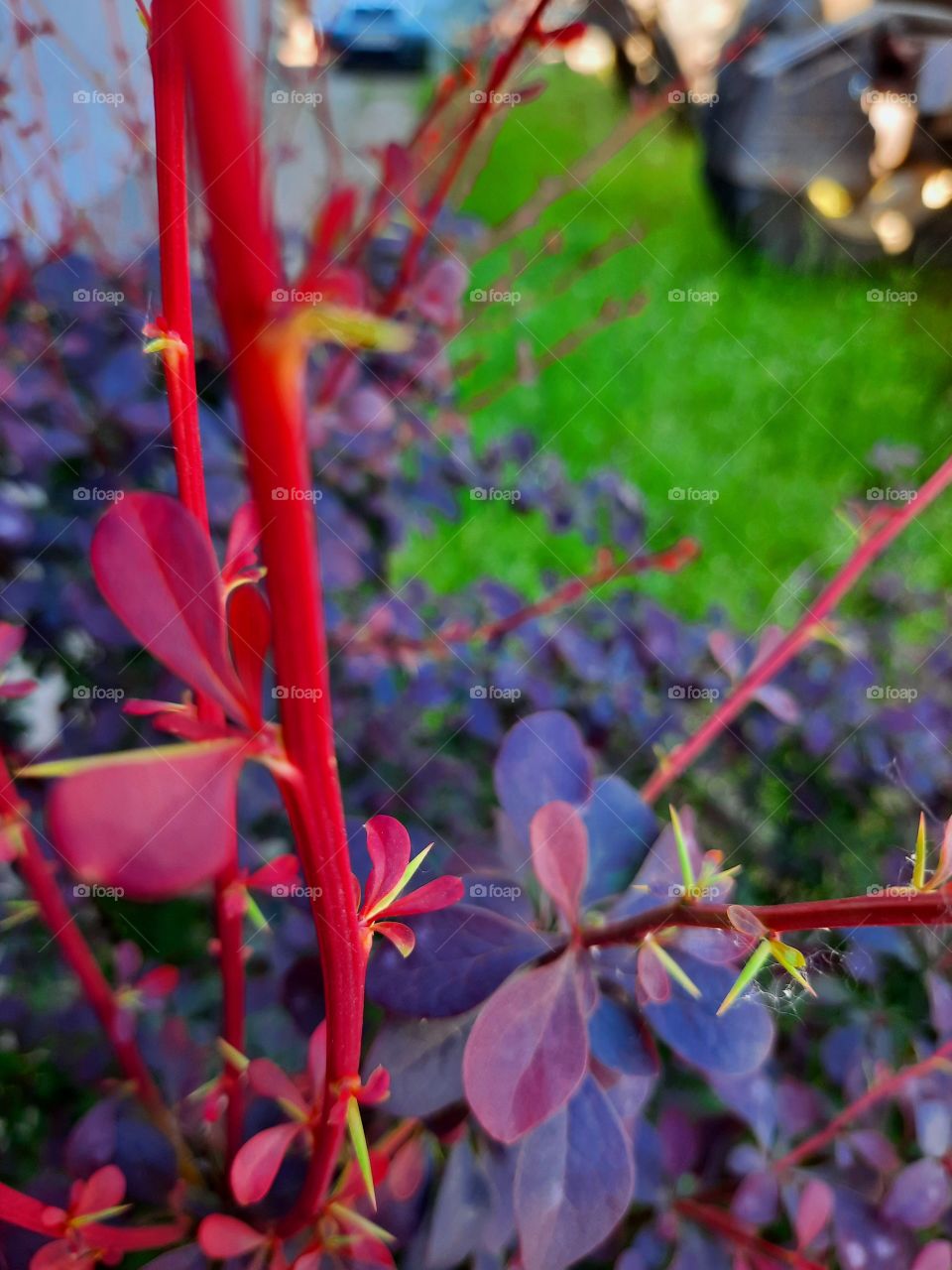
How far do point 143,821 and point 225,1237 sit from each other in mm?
251

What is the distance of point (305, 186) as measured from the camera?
1449 millimetres

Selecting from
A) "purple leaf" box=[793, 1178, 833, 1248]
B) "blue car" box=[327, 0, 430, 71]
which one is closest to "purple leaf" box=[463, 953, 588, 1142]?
"purple leaf" box=[793, 1178, 833, 1248]

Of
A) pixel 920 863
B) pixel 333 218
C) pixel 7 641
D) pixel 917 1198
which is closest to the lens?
pixel 920 863

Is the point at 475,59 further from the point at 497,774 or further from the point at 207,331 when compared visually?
the point at 497,774

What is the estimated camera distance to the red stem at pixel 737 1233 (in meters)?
0.43

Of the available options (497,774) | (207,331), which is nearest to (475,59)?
(207,331)

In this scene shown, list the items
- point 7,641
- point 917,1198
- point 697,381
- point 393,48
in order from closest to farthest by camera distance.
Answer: point 7,641 → point 917,1198 → point 393,48 → point 697,381

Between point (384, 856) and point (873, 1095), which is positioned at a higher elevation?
point (384, 856)

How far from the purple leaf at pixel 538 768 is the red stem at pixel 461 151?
41 cm

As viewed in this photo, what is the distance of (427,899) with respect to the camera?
0.27 metres

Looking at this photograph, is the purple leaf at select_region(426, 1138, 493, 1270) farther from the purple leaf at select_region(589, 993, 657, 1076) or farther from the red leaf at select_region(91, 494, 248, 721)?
the red leaf at select_region(91, 494, 248, 721)

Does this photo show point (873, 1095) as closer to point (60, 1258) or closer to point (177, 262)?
point (60, 1258)

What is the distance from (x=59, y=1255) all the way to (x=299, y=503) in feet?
1.07

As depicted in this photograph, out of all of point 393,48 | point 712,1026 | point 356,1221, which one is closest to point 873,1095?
point 712,1026
